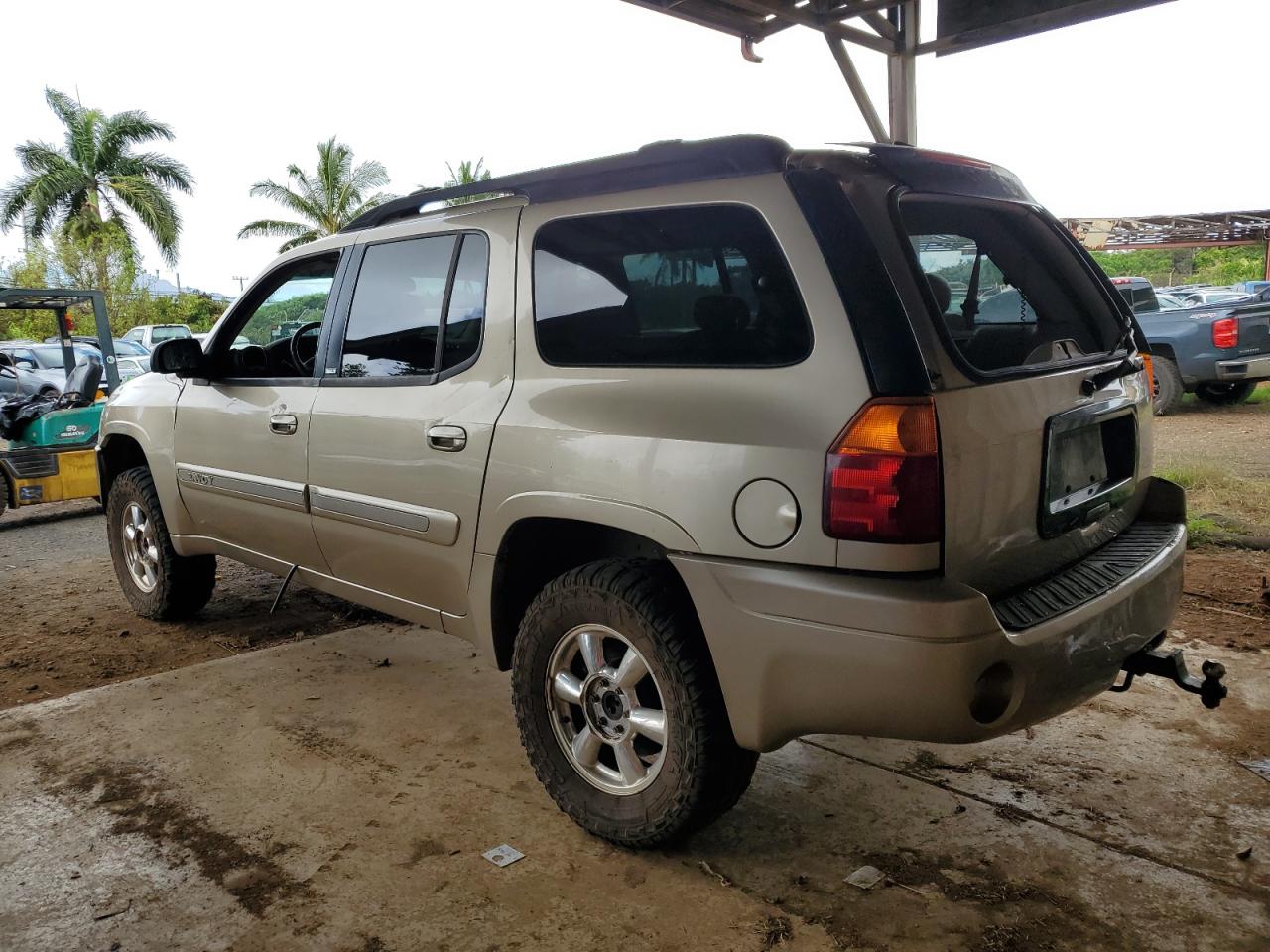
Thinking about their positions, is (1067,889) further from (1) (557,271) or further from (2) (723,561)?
(1) (557,271)

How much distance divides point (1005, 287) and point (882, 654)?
1360 millimetres

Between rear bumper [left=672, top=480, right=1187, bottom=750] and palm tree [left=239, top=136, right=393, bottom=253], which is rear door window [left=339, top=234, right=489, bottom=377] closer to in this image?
rear bumper [left=672, top=480, right=1187, bottom=750]

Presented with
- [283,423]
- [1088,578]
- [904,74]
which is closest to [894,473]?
[1088,578]

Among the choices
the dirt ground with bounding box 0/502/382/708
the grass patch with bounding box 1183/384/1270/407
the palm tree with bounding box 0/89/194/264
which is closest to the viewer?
the dirt ground with bounding box 0/502/382/708

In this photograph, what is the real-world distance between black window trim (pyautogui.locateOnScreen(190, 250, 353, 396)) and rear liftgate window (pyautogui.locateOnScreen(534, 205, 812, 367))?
1.11 metres

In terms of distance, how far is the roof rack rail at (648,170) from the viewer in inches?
97.2

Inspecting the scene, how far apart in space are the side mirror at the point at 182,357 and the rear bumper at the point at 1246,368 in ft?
34.7

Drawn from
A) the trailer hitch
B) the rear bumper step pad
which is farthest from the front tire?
the trailer hitch

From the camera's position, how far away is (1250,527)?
5.88m

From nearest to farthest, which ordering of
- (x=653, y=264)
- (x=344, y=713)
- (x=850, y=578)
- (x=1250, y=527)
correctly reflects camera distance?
(x=850, y=578), (x=653, y=264), (x=344, y=713), (x=1250, y=527)

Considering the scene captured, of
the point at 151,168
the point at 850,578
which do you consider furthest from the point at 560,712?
the point at 151,168

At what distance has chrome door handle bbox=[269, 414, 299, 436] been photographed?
377 cm

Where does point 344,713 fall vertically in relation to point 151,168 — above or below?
below

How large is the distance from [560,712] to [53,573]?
5.00m
